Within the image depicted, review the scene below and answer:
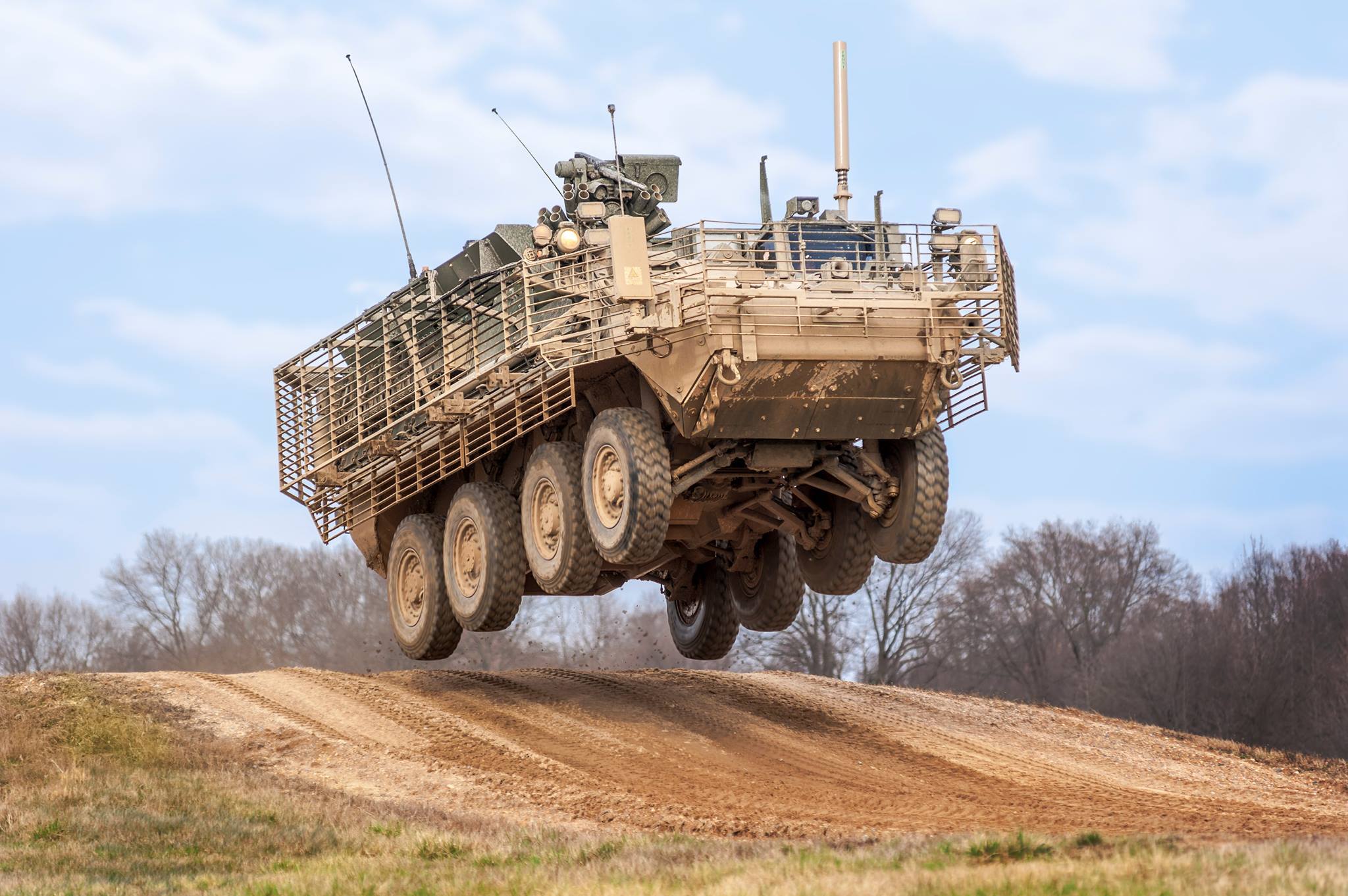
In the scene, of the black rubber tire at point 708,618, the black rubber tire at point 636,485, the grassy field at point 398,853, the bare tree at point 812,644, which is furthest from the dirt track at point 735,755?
the bare tree at point 812,644

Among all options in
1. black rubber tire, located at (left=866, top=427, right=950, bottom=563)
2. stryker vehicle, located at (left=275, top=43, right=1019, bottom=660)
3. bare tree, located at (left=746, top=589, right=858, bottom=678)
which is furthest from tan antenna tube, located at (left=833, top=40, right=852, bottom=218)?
bare tree, located at (left=746, top=589, right=858, bottom=678)

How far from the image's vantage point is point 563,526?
71.3 ft

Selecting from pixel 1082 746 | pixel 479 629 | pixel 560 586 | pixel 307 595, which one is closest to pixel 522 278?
pixel 560 586

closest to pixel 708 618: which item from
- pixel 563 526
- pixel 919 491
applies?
pixel 563 526

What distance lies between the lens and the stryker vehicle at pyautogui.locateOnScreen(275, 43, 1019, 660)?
64.4 ft

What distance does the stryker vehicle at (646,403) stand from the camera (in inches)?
773

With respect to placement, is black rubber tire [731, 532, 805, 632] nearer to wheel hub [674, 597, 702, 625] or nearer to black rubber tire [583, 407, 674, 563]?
wheel hub [674, 597, 702, 625]

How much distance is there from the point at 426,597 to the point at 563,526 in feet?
13.1

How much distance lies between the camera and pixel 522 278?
829 inches

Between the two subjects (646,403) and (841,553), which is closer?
(646,403)

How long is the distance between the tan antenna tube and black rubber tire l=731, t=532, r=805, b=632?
18.1ft

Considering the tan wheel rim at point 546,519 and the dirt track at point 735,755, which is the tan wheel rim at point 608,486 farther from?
the dirt track at point 735,755

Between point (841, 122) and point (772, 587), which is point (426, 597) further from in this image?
point (841, 122)

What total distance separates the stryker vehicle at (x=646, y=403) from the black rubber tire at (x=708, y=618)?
0.21 ft
